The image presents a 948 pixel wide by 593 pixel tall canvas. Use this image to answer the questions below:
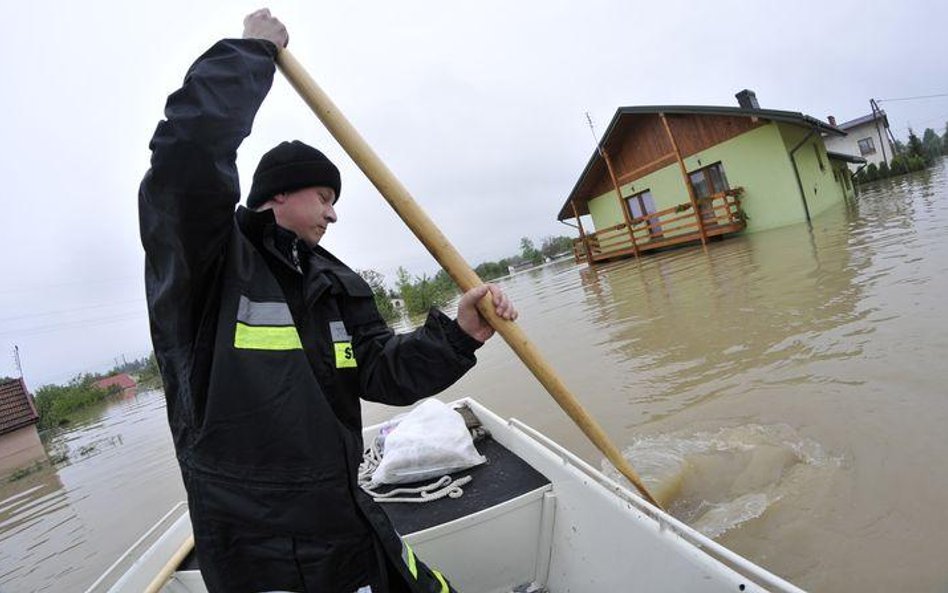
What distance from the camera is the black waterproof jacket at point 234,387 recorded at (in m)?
1.03

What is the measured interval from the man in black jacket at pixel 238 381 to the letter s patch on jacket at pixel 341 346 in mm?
67

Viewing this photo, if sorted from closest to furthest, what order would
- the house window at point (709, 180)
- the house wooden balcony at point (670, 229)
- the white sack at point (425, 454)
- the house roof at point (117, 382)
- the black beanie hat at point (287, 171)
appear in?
the black beanie hat at point (287, 171)
the white sack at point (425, 454)
the house wooden balcony at point (670, 229)
the house window at point (709, 180)
the house roof at point (117, 382)

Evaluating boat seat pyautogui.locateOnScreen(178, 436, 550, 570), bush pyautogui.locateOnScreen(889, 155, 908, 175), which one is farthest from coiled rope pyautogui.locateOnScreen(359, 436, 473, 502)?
bush pyautogui.locateOnScreen(889, 155, 908, 175)

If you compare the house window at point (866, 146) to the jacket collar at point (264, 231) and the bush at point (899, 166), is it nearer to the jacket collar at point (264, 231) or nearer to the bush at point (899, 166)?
the bush at point (899, 166)

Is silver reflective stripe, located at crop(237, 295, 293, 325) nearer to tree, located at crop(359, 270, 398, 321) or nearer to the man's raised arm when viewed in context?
the man's raised arm

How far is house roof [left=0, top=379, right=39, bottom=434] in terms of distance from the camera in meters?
14.9

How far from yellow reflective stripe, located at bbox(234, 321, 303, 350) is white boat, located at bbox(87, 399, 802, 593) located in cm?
126

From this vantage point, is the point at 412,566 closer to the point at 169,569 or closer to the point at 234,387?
the point at 234,387

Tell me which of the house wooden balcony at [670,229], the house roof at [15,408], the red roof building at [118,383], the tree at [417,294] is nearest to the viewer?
the house wooden balcony at [670,229]

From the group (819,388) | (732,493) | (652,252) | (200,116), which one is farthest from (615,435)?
(652,252)

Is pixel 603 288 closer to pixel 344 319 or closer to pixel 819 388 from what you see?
pixel 819 388

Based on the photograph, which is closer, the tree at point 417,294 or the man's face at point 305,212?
the man's face at point 305,212

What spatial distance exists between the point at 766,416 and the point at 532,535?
1.93 m

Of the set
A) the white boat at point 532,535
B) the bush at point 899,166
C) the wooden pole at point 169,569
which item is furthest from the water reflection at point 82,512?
the bush at point 899,166
